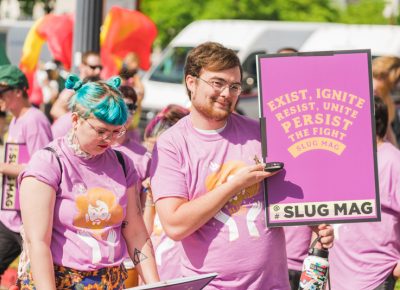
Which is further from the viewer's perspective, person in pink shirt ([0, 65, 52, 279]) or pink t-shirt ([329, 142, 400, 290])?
person in pink shirt ([0, 65, 52, 279])

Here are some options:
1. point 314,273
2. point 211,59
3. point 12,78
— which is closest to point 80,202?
point 211,59

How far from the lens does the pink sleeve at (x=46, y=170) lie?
380 centimetres

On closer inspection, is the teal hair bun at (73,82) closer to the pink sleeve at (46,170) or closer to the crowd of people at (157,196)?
the crowd of people at (157,196)

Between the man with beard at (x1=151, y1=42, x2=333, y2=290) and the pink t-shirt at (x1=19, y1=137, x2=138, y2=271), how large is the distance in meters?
0.27

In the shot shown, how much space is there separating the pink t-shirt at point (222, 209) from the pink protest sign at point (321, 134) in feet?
0.40

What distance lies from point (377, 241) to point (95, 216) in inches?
76.8

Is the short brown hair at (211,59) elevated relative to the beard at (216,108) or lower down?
elevated

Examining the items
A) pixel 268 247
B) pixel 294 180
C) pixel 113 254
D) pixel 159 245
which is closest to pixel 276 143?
pixel 294 180

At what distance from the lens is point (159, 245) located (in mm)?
5363

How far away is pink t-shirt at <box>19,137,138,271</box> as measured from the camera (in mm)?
3861

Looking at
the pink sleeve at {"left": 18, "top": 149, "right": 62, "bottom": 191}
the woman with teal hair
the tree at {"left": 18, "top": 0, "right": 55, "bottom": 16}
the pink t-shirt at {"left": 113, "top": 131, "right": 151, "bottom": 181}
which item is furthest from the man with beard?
the tree at {"left": 18, "top": 0, "right": 55, "bottom": 16}

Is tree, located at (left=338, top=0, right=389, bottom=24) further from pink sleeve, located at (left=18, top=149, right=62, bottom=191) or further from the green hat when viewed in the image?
pink sleeve, located at (left=18, top=149, right=62, bottom=191)

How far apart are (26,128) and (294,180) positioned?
251cm

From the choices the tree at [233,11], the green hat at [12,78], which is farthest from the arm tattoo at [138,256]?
the tree at [233,11]
